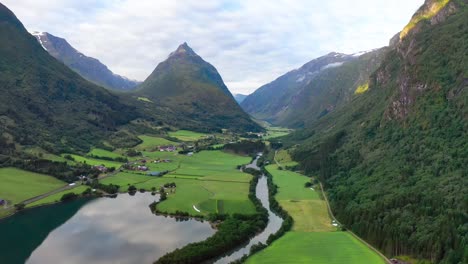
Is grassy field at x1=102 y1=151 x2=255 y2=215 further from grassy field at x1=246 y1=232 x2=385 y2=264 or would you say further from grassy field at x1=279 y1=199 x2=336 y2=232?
grassy field at x1=246 y1=232 x2=385 y2=264

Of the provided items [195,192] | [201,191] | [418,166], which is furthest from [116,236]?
[418,166]

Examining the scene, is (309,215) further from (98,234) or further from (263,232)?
(98,234)

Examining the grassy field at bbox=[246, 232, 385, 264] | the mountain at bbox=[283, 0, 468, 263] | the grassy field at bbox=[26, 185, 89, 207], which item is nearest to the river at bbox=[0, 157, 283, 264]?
the grassy field at bbox=[26, 185, 89, 207]

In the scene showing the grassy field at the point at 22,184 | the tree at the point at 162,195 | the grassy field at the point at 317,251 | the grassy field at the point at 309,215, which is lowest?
the grassy field at the point at 317,251

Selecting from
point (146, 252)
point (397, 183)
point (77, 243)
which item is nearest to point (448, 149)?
point (397, 183)

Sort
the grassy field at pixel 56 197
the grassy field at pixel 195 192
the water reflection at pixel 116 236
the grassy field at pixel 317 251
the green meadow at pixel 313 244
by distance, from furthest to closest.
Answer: the grassy field at pixel 56 197 → the grassy field at pixel 195 192 → the water reflection at pixel 116 236 → the green meadow at pixel 313 244 → the grassy field at pixel 317 251

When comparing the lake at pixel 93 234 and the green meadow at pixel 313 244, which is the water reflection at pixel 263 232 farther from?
the lake at pixel 93 234

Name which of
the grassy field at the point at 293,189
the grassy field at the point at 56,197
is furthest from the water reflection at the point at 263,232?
the grassy field at the point at 56,197
